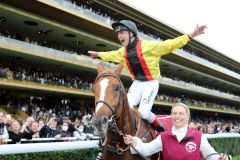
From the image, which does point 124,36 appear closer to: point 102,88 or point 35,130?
point 102,88

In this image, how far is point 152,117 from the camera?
4895mm

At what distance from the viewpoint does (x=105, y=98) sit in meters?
3.65

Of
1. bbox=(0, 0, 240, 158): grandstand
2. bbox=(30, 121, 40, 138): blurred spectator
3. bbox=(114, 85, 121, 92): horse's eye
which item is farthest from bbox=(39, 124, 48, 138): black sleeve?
bbox=(0, 0, 240, 158): grandstand

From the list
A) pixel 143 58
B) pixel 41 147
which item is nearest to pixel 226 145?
pixel 143 58

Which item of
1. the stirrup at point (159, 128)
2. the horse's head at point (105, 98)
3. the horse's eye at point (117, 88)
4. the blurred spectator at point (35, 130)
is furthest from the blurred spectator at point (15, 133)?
the horse's eye at point (117, 88)

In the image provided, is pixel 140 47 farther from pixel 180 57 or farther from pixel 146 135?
pixel 180 57

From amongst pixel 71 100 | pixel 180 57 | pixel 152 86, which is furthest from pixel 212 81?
pixel 152 86

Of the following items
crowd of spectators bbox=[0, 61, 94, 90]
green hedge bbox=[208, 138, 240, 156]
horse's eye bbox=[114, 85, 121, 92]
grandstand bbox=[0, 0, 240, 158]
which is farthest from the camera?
grandstand bbox=[0, 0, 240, 158]

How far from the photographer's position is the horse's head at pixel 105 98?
137 inches

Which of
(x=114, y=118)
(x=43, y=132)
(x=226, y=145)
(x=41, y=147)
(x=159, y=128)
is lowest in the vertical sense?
(x=226, y=145)

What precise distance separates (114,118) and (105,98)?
282mm

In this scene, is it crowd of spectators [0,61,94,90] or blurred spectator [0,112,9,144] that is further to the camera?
crowd of spectators [0,61,94,90]

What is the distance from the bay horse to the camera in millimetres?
3531

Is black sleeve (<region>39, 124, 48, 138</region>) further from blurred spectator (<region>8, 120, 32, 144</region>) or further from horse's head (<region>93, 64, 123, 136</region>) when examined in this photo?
horse's head (<region>93, 64, 123, 136</region>)
